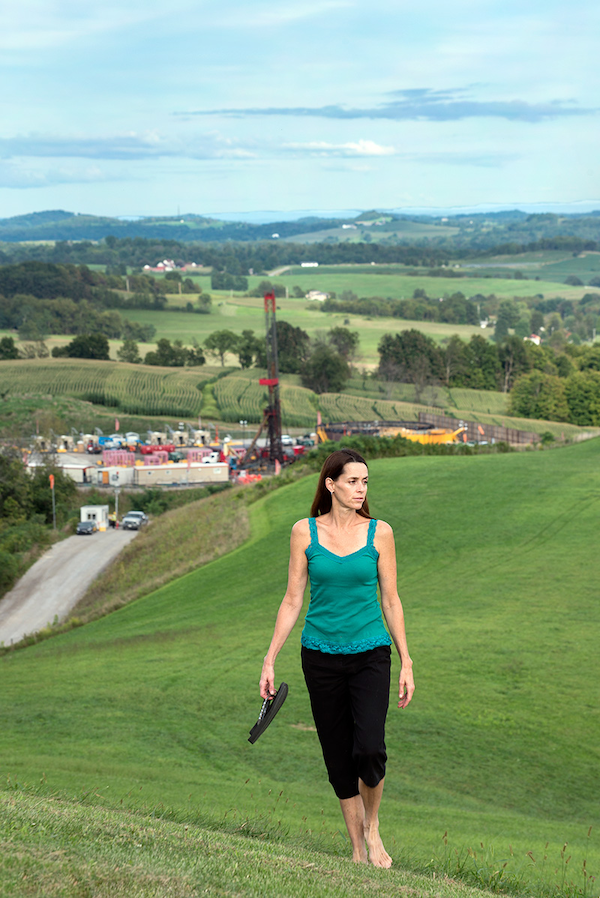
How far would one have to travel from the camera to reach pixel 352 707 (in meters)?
4.37

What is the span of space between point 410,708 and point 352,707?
21.1 feet

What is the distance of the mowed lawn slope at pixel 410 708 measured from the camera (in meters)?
7.19

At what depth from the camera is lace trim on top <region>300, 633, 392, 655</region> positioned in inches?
170

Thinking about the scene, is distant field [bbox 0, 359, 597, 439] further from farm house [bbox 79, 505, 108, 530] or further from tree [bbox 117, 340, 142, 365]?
farm house [bbox 79, 505, 108, 530]

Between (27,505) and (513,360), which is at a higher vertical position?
(27,505)

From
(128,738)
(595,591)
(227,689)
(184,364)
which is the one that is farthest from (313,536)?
(184,364)

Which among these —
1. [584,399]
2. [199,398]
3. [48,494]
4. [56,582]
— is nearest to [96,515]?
[48,494]

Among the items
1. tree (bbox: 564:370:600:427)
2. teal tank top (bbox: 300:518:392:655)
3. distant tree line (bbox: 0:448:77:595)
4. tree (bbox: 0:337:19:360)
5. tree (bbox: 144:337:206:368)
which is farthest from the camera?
tree (bbox: 144:337:206:368)

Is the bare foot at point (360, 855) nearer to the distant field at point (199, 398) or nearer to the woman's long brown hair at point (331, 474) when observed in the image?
the woman's long brown hair at point (331, 474)

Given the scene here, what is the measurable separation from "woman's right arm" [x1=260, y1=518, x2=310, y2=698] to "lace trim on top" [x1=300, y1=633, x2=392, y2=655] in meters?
0.17

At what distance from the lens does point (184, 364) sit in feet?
474

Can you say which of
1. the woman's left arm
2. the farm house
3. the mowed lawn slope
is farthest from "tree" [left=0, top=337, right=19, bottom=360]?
the woman's left arm

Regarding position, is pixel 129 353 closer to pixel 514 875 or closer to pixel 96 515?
pixel 96 515

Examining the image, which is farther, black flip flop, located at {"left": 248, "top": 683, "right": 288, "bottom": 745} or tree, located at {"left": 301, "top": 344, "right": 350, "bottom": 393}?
tree, located at {"left": 301, "top": 344, "right": 350, "bottom": 393}
